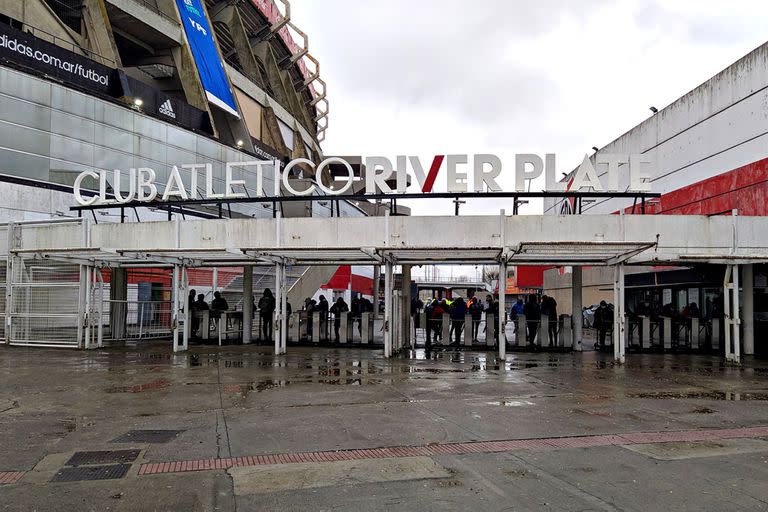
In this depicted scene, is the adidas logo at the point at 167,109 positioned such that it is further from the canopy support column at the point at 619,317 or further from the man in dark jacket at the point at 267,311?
the canopy support column at the point at 619,317

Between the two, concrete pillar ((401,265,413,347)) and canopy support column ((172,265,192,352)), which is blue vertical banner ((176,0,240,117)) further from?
concrete pillar ((401,265,413,347))

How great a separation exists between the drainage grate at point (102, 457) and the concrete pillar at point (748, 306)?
680 inches

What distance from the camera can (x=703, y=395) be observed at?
34.8 ft

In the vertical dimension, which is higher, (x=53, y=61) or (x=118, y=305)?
(x=53, y=61)

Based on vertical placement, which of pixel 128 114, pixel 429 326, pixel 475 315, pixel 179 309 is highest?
pixel 128 114

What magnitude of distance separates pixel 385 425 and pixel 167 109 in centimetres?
2918

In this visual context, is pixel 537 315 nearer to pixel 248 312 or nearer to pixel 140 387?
pixel 248 312

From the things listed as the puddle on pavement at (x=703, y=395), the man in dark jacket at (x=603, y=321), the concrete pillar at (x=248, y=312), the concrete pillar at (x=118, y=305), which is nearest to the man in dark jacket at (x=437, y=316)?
the man in dark jacket at (x=603, y=321)

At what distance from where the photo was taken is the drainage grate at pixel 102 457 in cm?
625

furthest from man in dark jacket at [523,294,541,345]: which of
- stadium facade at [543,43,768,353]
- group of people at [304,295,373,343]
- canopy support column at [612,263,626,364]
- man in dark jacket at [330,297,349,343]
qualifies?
man in dark jacket at [330,297,349,343]

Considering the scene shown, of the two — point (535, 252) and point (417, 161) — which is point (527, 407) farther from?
point (417, 161)

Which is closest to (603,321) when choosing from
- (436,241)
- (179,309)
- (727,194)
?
(727,194)

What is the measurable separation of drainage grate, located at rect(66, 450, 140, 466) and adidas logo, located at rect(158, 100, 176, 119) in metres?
28.6

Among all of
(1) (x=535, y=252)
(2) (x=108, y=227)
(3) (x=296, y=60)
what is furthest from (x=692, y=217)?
(3) (x=296, y=60)
